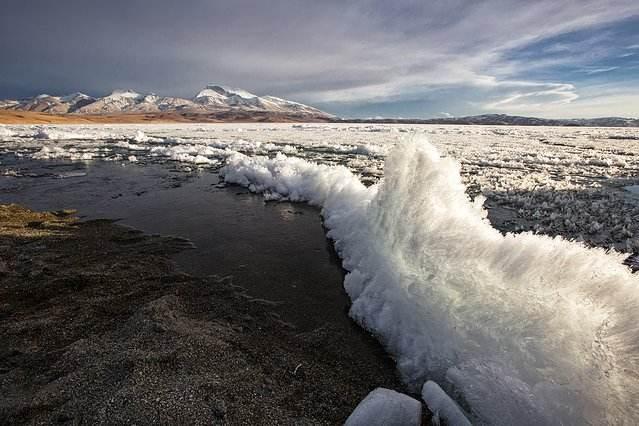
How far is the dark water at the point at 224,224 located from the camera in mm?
5465

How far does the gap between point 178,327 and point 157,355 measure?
55 centimetres

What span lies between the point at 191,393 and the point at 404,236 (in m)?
3.59

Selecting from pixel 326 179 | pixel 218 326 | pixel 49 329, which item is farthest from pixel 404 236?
pixel 326 179

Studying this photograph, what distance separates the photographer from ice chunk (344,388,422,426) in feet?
8.86

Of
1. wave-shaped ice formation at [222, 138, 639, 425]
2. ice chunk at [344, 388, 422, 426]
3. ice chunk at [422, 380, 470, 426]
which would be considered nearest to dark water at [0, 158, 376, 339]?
wave-shaped ice formation at [222, 138, 639, 425]

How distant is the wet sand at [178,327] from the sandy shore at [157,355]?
0.05 ft

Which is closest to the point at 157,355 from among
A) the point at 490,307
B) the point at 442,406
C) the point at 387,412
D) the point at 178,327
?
the point at 178,327

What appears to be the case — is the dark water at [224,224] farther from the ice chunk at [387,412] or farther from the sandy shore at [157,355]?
the ice chunk at [387,412]

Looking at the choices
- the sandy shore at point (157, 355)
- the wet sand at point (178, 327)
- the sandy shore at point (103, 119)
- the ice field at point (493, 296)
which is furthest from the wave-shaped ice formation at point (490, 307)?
the sandy shore at point (103, 119)

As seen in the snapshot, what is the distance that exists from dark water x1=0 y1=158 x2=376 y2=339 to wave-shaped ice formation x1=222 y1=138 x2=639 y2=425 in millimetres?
648

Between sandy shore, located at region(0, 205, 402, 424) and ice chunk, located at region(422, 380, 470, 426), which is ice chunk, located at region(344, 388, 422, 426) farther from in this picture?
sandy shore, located at region(0, 205, 402, 424)

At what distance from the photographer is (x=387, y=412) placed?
2744mm

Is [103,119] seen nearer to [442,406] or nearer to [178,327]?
[178,327]

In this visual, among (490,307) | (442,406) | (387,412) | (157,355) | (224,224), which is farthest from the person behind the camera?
(224,224)
